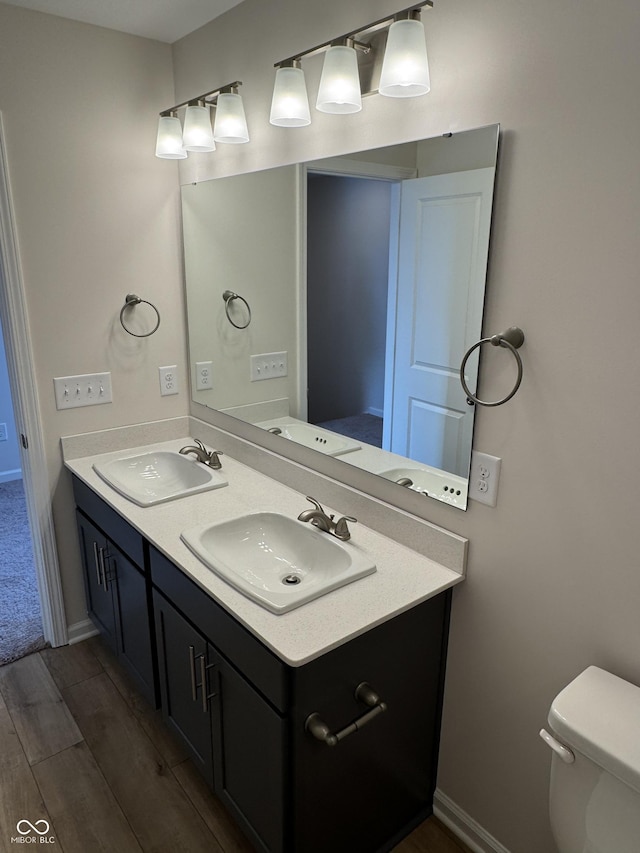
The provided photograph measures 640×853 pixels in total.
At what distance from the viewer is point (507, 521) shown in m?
Answer: 1.42

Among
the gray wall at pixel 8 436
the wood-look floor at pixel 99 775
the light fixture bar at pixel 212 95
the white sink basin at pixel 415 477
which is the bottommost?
the wood-look floor at pixel 99 775

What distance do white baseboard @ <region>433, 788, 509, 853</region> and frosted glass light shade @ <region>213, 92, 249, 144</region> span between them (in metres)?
2.15

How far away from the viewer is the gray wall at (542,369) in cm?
113

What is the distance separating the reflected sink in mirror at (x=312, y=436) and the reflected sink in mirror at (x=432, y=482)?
19 centimetres

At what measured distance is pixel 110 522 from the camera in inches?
80.5

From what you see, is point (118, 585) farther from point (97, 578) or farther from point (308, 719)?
point (308, 719)

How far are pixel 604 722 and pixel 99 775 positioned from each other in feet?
5.17

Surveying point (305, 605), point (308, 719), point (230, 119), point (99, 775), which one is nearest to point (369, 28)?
point (230, 119)

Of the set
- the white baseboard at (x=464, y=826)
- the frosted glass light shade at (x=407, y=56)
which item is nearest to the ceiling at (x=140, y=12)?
the frosted glass light shade at (x=407, y=56)

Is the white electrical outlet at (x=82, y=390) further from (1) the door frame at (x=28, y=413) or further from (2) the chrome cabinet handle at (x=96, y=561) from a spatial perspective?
(2) the chrome cabinet handle at (x=96, y=561)

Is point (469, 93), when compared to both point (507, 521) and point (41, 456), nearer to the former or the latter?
point (507, 521)

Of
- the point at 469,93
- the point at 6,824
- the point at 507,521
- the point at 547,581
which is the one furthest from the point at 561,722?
the point at 6,824

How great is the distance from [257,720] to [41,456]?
1.44m

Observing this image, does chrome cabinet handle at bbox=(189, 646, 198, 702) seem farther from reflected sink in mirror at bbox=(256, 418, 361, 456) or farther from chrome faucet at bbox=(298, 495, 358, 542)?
reflected sink in mirror at bbox=(256, 418, 361, 456)
